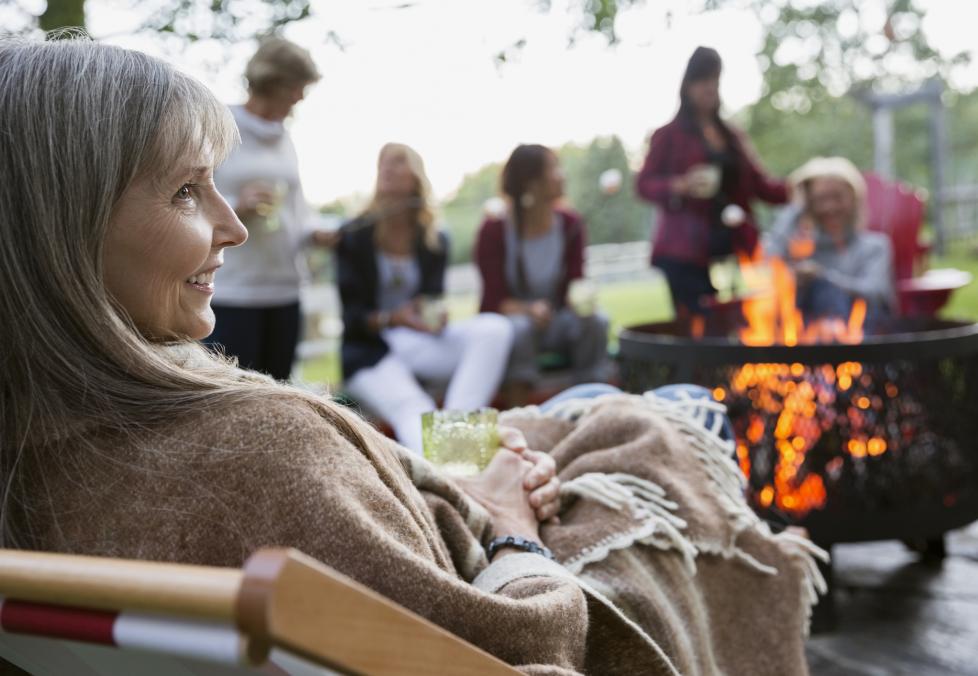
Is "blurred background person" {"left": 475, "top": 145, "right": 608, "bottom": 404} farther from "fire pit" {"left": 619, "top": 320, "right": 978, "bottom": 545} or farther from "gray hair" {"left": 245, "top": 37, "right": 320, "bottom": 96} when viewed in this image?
"fire pit" {"left": 619, "top": 320, "right": 978, "bottom": 545}

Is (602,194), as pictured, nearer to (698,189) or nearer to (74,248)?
(698,189)

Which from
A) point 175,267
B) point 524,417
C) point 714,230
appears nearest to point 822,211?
point 714,230

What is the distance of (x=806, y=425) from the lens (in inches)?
109

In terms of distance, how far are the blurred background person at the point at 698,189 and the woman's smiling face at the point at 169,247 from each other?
373 cm

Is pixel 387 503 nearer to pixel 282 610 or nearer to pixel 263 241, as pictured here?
pixel 282 610

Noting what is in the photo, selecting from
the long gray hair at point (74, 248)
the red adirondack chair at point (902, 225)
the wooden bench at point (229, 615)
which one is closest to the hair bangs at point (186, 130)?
the long gray hair at point (74, 248)

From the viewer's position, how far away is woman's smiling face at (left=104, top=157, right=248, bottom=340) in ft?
3.64

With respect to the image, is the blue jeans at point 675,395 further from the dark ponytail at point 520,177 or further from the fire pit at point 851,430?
the dark ponytail at point 520,177

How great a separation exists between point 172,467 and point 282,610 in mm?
442

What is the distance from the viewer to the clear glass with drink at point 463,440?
1631 millimetres

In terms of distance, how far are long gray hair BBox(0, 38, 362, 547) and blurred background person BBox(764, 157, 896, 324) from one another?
3616 millimetres

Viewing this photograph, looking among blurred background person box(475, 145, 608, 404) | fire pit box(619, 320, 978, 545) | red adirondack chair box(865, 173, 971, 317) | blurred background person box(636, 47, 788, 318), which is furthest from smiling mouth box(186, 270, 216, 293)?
red adirondack chair box(865, 173, 971, 317)

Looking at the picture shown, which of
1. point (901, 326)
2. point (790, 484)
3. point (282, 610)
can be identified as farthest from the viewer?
point (901, 326)

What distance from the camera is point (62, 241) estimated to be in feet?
3.44
